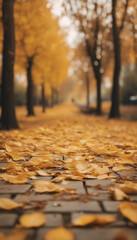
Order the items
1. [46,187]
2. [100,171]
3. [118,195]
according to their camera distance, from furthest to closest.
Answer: [100,171]
[46,187]
[118,195]

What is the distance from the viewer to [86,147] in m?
3.38

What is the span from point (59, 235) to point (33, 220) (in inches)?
8.8

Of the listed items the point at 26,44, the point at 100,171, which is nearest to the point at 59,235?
the point at 100,171

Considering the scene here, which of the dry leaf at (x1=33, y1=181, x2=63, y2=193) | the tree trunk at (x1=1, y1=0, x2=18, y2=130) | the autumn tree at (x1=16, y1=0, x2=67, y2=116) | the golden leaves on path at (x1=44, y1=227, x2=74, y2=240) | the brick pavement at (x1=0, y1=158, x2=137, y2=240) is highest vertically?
the autumn tree at (x1=16, y1=0, x2=67, y2=116)

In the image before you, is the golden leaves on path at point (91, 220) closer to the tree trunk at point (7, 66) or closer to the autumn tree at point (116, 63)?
the tree trunk at point (7, 66)

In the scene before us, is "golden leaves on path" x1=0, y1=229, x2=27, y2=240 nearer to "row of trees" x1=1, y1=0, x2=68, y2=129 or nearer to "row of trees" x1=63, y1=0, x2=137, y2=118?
"row of trees" x1=1, y1=0, x2=68, y2=129

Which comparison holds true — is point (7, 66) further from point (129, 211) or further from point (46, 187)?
point (129, 211)

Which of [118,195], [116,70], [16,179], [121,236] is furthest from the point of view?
[116,70]

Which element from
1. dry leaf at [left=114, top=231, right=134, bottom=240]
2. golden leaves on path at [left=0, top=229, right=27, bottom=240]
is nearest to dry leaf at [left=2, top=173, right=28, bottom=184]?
golden leaves on path at [left=0, top=229, right=27, bottom=240]

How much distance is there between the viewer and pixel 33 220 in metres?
1.16

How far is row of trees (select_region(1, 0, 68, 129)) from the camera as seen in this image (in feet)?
20.7

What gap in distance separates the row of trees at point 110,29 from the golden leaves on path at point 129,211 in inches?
418

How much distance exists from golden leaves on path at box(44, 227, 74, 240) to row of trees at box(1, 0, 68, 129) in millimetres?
5482

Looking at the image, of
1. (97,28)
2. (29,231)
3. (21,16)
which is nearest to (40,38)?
(21,16)
